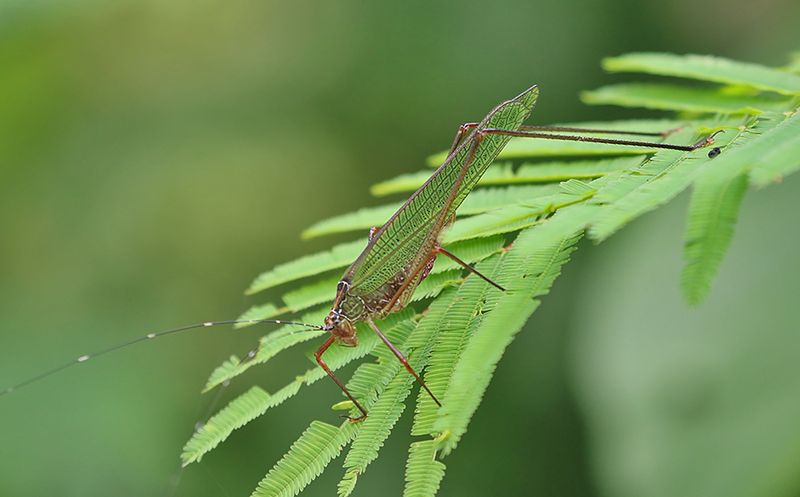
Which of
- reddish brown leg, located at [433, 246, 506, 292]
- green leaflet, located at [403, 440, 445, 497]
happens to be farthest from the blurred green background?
green leaflet, located at [403, 440, 445, 497]

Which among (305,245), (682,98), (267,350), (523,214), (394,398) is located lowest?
(394,398)

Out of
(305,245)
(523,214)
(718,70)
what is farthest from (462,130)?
(305,245)

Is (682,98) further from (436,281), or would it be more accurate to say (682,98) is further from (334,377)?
(334,377)

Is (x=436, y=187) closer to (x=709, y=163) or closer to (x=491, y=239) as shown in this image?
(x=491, y=239)

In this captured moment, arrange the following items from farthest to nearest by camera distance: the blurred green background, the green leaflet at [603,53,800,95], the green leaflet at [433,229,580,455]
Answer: the blurred green background → the green leaflet at [603,53,800,95] → the green leaflet at [433,229,580,455]

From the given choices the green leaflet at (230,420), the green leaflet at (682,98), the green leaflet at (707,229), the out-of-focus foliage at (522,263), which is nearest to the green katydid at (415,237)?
the out-of-focus foliage at (522,263)

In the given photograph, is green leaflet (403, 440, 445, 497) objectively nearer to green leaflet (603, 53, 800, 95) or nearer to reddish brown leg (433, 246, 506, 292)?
reddish brown leg (433, 246, 506, 292)
